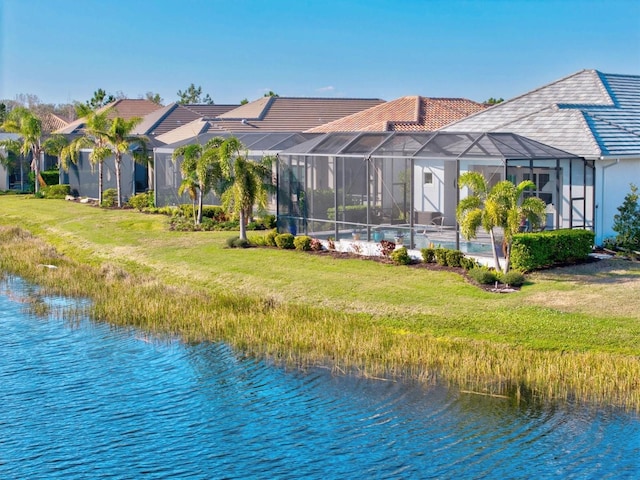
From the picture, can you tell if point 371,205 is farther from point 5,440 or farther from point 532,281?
point 5,440

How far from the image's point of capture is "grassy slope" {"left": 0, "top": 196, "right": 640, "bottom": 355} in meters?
22.4

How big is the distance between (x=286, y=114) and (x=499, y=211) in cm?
3697

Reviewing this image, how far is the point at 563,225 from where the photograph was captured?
31453 millimetres

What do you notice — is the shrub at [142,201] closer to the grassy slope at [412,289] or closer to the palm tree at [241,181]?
the grassy slope at [412,289]

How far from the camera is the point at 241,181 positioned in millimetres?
35250

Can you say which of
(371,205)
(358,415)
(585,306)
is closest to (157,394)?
(358,415)

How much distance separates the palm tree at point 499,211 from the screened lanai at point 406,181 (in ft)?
6.95

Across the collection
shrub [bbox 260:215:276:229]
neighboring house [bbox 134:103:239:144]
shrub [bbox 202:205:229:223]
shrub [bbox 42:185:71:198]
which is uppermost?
neighboring house [bbox 134:103:239:144]

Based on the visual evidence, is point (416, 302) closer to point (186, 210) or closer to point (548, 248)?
point (548, 248)

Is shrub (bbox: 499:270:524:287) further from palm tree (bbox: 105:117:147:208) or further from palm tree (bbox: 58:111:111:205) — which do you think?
palm tree (bbox: 58:111:111:205)

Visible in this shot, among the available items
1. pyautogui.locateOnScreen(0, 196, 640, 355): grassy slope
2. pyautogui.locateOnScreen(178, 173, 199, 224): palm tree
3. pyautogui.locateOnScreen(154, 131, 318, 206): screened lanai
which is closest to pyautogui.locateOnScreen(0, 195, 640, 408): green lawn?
pyautogui.locateOnScreen(0, 196, 640, 355): grassy slope

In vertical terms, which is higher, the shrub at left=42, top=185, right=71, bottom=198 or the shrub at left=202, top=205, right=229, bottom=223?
the shrub at left=42, top=185, right=71, bottom=198

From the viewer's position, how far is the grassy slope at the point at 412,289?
22.4 meters

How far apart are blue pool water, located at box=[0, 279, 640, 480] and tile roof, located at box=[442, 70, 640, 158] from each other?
15537 millimetres
